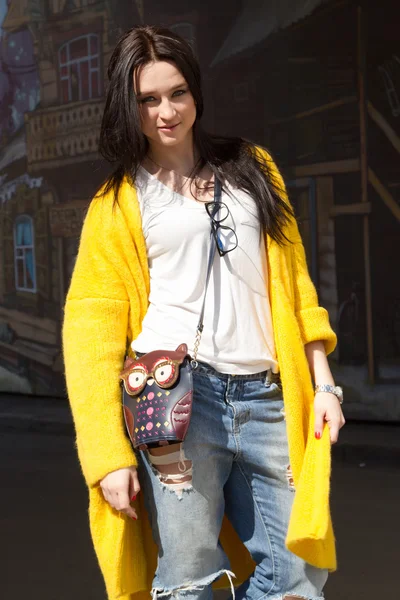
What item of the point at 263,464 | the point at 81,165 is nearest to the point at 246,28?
the point at 81,165

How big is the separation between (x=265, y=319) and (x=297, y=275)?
195 millimetres

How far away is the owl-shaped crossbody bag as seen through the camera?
7.44 ft

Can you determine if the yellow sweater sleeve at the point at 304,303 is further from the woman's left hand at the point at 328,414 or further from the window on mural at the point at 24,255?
the window on mural at the point at 24,255

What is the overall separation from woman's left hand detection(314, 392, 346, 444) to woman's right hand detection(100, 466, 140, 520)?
472 millimetres

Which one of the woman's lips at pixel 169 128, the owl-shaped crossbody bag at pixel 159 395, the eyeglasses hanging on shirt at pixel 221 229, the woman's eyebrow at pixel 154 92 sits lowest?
the owl-shaped crossbody bag at pixel 159 395

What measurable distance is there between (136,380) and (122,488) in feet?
0.86

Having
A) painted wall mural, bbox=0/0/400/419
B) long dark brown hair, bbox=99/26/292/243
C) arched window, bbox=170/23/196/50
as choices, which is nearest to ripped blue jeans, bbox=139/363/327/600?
long dark brown hair, bbox=99/26/292/243

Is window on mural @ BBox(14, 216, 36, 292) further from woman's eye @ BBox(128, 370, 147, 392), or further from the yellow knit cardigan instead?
woman's eye @ BBox(128, 370, 147, 392)

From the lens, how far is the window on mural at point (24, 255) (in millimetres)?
8438

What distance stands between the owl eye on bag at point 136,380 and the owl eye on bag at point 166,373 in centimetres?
4

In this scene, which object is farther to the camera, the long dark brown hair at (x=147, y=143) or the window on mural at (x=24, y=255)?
the window on mural at (x=24, y=255)

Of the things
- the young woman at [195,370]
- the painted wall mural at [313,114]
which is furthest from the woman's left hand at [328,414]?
the painted wall mural at [313,114]

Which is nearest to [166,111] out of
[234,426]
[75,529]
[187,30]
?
[234,426]

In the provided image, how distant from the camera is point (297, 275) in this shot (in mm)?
2590
